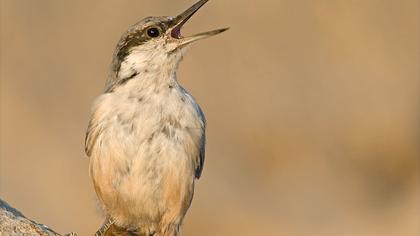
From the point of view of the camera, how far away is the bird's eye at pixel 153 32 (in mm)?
12188

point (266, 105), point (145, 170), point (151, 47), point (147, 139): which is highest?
point (151, 47)

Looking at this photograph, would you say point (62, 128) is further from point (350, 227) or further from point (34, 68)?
point (350, 227)

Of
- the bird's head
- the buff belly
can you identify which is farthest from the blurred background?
the buff belly

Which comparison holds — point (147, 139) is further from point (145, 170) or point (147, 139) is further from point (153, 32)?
point (153, 32)

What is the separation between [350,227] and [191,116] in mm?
12230

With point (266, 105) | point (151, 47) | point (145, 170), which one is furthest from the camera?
point (266, 105)

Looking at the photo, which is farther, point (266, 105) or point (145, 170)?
point (266, 105)

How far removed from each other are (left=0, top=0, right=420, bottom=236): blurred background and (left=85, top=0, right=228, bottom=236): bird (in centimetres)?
1021

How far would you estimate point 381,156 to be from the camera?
25.9m

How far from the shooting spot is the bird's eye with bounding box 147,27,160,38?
1219 cm

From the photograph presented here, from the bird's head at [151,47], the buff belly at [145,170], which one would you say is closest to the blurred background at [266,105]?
the bird's head at [151,47]

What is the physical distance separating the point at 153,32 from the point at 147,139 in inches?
48.2

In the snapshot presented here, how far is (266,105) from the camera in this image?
26.1 m

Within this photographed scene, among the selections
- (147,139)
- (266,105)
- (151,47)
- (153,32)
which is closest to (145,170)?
(147,139)
